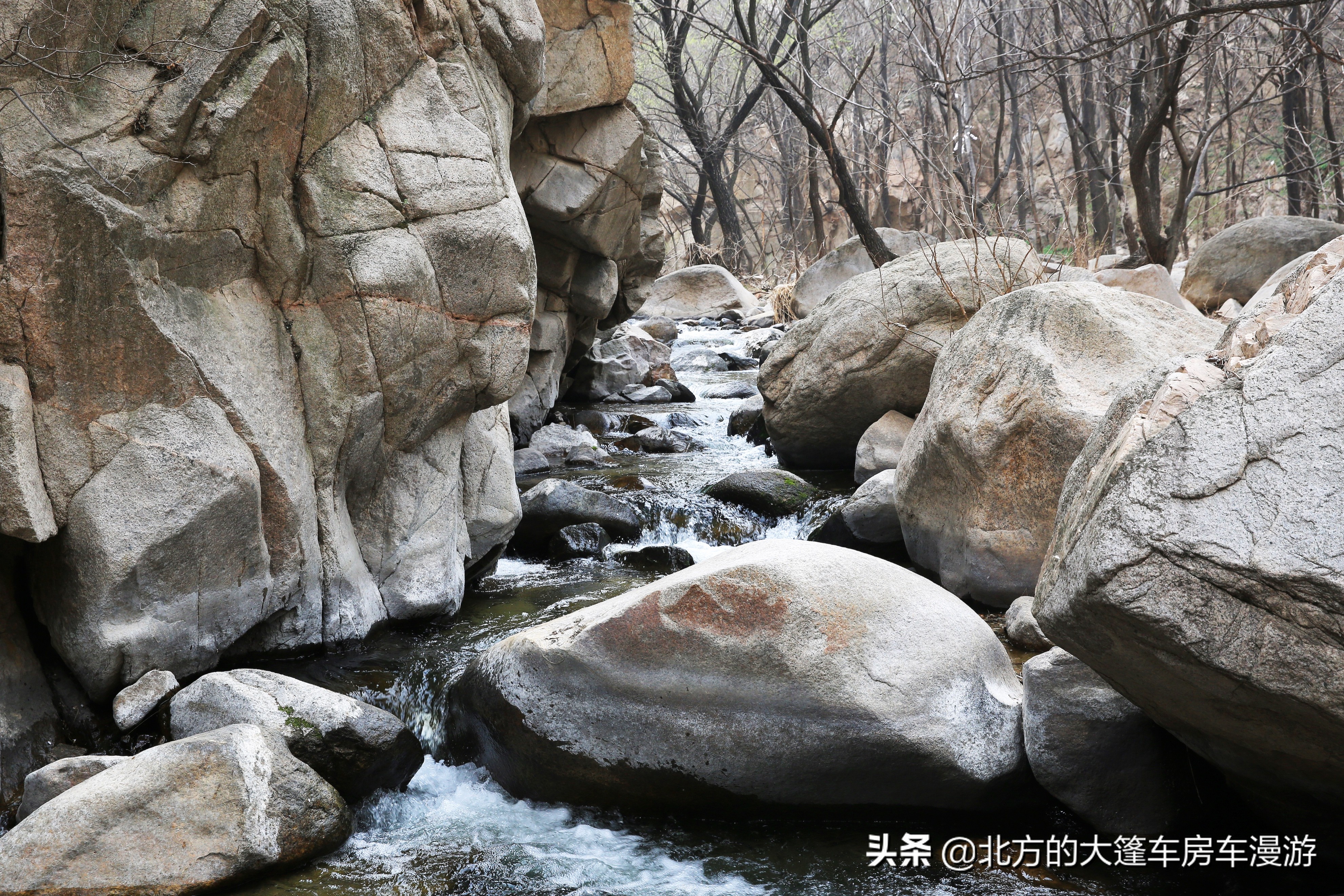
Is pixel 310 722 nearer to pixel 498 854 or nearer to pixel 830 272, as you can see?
pixel 498 854

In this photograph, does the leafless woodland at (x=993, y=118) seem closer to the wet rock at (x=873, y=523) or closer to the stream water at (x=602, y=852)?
the wet rock at (x=873, y=523)

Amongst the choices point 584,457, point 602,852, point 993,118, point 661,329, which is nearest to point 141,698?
point 602,852

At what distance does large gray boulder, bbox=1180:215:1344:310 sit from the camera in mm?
11383

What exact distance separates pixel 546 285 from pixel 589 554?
4.19 meters

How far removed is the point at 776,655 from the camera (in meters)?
3.86

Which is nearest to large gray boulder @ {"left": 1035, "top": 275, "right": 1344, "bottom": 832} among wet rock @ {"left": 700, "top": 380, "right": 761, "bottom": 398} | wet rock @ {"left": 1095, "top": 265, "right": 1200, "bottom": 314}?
wet rock @ {"left": 1095, "top": 265, "right": 1200, "bottom": 314}

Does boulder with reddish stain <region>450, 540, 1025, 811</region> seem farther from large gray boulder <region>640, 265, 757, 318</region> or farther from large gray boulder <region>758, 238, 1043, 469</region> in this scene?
large gray boulder <region>640, 265, 757, 318</region>

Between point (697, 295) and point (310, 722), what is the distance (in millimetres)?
16063

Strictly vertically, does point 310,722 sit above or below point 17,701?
below

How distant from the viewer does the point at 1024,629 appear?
4996 mm

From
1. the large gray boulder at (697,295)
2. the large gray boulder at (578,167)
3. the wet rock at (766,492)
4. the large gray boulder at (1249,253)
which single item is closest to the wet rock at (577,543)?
the wet rock at (766,492)

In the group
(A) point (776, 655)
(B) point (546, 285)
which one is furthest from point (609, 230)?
(A) point (776, 655)

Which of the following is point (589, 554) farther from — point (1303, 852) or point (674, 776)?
point (1303, 852)

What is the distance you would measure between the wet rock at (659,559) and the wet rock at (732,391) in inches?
217
